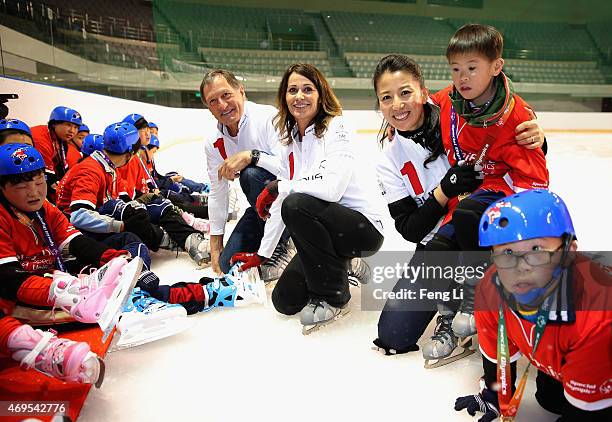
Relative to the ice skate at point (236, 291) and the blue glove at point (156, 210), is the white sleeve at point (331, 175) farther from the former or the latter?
the blue glove at point (156, 210)

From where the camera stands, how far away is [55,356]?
4.58 feet

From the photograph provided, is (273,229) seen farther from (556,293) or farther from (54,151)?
(54,151)

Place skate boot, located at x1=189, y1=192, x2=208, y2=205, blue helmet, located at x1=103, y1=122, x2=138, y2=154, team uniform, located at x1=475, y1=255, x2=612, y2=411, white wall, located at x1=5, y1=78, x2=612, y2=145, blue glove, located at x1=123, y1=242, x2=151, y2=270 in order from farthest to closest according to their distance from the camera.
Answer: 1. skate boot, located at x1=189, y1=192, x2=208, y2=205
2. white wall, located at x1=5, y1=78, x2=612, y2=145
3. blue helmet, located at x1=103, y1=122, x2=138, y2=154
4. blue glove, located at x1=123, y1=242, x2=151, y2=270
5. team uniform, located at x1=475, y1=255, x2=612, y2=411

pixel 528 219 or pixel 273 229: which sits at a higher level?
pixel 528 219

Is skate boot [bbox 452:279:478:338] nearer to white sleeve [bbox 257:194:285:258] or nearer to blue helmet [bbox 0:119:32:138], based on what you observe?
white sleeve [bbox 257:194:285:258]

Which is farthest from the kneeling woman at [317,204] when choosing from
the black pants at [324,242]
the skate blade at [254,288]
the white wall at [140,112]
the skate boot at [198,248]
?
the white wall at [140,112]

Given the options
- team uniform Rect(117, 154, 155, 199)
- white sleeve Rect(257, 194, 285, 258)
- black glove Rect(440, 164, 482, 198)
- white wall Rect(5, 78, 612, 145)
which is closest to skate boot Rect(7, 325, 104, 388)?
white sleeve Rect(257, 194, 285, 258)

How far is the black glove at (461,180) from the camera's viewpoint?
1.65m

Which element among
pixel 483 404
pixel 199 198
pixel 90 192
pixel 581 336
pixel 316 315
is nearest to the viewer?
pixel 581 336

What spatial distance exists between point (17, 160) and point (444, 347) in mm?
1587

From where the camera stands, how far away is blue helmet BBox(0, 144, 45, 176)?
1666 millimetres

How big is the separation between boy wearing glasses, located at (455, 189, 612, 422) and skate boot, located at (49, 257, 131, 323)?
114 cm

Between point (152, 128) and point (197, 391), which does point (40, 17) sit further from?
point (197, 391)

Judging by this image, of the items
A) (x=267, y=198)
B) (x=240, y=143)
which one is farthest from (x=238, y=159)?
(x=267, y=198)
